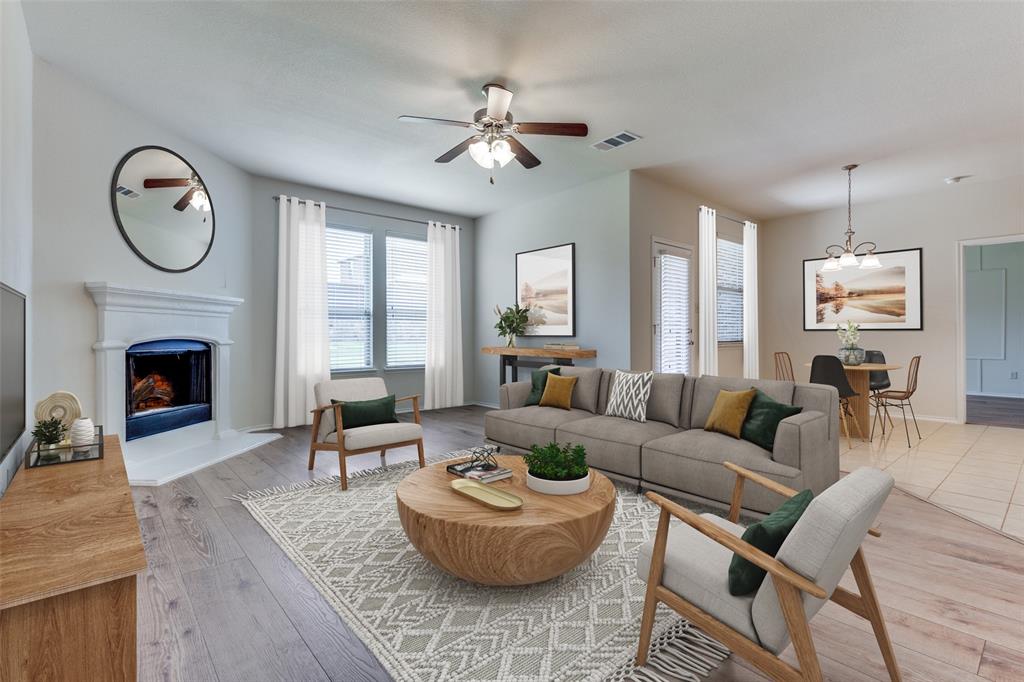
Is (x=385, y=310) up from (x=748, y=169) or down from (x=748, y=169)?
down

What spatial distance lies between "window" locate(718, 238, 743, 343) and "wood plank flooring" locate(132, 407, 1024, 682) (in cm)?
402

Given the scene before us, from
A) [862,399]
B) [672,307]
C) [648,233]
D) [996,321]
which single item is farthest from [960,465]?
[996,321]

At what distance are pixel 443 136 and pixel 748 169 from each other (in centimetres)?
333

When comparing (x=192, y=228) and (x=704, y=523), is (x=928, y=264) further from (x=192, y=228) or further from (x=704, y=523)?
(x=192, y=228)

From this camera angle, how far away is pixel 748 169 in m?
5.23

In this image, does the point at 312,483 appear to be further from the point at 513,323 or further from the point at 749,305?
the point at 749,305

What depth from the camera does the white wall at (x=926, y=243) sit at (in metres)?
5.72

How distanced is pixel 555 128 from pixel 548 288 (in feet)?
10.3

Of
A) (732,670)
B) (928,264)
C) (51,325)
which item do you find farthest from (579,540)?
(928,264)

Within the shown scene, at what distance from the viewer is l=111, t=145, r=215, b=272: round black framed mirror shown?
3.97m

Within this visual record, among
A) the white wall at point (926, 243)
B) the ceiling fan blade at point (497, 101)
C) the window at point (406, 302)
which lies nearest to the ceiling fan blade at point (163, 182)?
the window at point (406, 302)

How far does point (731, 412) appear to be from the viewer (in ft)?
10.6

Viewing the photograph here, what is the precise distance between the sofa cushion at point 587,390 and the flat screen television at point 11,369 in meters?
3.62

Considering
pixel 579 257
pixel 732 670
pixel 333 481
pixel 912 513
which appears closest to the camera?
pixel 732 670
